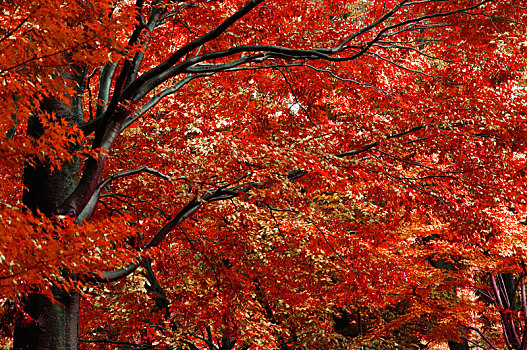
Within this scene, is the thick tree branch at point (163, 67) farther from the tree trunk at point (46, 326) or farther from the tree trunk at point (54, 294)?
the tree trunk at point (46, 326)

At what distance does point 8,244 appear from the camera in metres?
2.58

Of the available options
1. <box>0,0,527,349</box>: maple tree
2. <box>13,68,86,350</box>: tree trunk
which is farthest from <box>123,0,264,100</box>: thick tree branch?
<box>13,68,86,350</box>: tree trunk

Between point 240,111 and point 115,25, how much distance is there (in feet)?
15.2

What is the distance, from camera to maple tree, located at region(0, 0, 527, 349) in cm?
360

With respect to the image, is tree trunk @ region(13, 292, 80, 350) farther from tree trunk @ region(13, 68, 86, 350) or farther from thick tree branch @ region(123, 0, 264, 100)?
thick tree branch @ region(123, 0, 264, 100)

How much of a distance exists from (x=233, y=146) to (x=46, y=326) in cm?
296

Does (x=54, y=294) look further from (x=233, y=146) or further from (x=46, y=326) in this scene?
(x=233, y=146)

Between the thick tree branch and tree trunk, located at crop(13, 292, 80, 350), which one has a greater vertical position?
the thick tree branch

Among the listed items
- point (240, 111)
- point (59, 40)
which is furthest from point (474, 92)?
point (59, 40)

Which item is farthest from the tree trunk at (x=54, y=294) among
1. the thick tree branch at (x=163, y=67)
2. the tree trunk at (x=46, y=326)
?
the thick tree branch at (x=163, y=67)

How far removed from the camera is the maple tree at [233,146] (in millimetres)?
3604

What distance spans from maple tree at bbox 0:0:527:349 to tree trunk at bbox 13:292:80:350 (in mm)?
18

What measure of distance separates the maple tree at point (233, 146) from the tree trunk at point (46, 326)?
0.7 inches

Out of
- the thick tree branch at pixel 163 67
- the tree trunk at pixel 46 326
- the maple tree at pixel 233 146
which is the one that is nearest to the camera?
the maple tree at pixel 233 146
